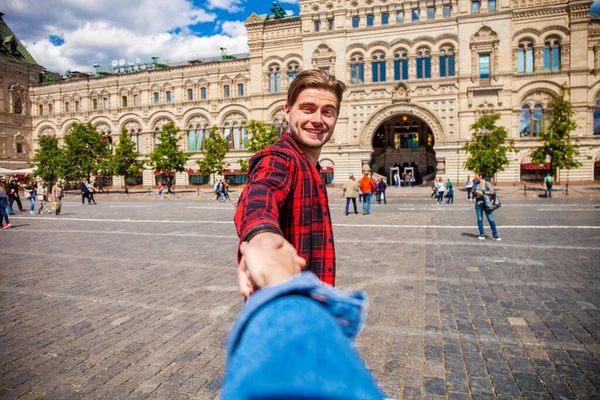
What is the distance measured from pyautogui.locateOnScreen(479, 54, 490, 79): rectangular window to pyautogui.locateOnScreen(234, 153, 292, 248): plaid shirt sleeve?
3972cm

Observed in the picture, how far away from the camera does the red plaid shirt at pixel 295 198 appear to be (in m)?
1.48

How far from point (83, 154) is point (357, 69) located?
31.5 m

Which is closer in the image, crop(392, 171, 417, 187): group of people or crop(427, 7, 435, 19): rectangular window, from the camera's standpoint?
crop(427, 7, 435, 19): rectangular window

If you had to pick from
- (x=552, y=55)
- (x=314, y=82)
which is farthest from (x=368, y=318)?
(x=552, y=55)

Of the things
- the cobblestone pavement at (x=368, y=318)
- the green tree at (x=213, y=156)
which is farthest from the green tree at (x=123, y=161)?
the cobblestone pavement at (x=368, y=318)

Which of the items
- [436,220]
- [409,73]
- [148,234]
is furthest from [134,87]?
[436,220]

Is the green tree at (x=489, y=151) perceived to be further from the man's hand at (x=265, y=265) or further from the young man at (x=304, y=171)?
the man's hand at (x=265, y=265)

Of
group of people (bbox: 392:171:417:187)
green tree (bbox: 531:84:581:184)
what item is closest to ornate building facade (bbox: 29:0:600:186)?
group of people (bbox: 392:171:417:187)

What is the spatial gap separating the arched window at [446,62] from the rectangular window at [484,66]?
8.25 feet

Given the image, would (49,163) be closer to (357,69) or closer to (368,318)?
(357,69)

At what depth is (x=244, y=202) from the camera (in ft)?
4.47

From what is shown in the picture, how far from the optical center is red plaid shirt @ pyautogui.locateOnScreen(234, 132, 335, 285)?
1477 millimetres

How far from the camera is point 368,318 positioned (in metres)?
4.54

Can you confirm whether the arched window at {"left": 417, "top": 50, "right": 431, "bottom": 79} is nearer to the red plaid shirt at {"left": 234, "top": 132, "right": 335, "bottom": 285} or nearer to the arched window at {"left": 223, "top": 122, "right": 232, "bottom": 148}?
the arched window at {"left": 223, "top": 122, "right": 232, "bottom": 148}
